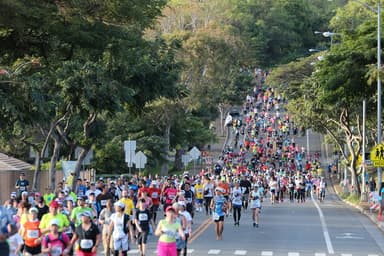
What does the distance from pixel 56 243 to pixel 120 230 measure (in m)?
2.37

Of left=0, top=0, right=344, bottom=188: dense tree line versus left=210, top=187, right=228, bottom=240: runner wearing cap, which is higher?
left=0, top=0, right=344, bottom=188: dense tree line

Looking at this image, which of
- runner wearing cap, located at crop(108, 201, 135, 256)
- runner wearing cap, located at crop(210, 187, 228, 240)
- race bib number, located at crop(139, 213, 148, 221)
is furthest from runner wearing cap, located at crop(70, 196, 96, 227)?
runner wearing cap, located at crop(210, 187, 228, 240)

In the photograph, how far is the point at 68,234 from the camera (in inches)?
826

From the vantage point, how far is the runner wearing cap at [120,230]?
21.2m

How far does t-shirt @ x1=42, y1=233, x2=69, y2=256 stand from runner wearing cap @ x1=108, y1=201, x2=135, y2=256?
6.70ft

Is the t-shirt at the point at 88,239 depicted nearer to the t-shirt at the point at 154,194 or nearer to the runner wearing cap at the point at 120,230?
the runner wearing cap at the point at 120,230

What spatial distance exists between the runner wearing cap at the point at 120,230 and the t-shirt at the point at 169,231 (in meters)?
1.46

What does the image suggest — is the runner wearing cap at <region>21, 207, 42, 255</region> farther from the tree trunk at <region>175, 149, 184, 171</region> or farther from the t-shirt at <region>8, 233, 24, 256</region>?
the tree trunk at <region>175, 149, 184, 171</region>

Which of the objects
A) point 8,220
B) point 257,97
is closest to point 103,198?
point 8,220

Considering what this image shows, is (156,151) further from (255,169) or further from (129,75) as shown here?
(129,75)

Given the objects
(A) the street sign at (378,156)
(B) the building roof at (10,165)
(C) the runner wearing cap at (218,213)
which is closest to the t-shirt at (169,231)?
(C) the runner wearing cap at (218,213)

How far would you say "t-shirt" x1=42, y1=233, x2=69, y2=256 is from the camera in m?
19.0

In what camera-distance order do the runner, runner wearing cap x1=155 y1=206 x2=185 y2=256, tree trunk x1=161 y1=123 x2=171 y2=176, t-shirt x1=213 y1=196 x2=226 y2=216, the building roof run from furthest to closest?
1. tree trunk x1=161 y1=123 x2=171 y2=176
2. the building roof
3. t-shirt x1=213 y1=196 x2=226 y2=216
4. the runner
5. runner wearing cap x1=155 y1=206 x2=185 y2=256

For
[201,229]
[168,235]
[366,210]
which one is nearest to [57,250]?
[168,235]
